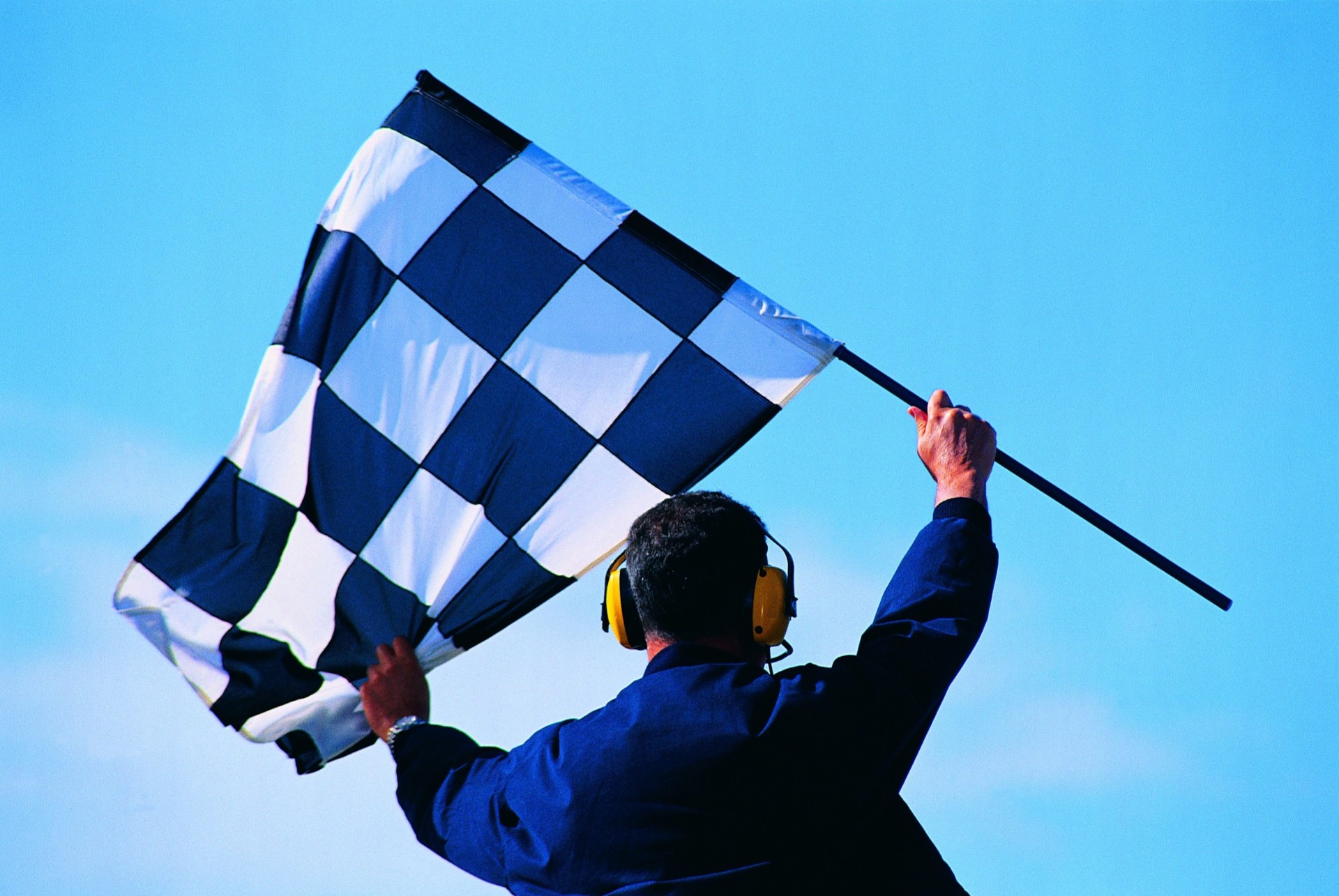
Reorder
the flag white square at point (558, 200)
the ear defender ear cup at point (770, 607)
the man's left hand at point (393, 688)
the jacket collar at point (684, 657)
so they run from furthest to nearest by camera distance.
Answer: the flag white square at point (558, 200)
the man's left hand at point (393, 688)
the ear defender ear cup at point (770, 607)
the jacket collar at point (684, 657)

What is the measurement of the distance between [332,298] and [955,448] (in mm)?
2568

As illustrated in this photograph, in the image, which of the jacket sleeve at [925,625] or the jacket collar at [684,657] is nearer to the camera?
the jacket sleeve at [925,625]

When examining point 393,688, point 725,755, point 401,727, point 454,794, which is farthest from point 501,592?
point 725,755

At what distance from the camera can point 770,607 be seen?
4262 mm

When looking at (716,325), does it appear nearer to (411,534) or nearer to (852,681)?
(411,534)

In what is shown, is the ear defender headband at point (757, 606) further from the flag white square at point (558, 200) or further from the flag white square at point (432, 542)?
the flag white square at point (558, 200)

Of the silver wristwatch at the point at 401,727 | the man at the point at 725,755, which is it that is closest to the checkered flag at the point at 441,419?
the silver wristwatch at the point at 401,727

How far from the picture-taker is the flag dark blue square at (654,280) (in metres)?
5.69

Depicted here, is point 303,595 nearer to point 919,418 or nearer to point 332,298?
point 332,298

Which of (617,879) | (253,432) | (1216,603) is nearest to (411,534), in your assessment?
(253,432)

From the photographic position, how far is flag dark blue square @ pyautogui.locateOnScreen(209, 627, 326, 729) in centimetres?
553

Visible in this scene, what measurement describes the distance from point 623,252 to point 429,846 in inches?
97.1

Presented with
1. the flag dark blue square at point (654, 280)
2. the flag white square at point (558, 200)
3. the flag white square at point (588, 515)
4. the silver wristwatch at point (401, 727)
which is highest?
the flag white square at point (558, 200)

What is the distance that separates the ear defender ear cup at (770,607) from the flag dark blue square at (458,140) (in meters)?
2.43
